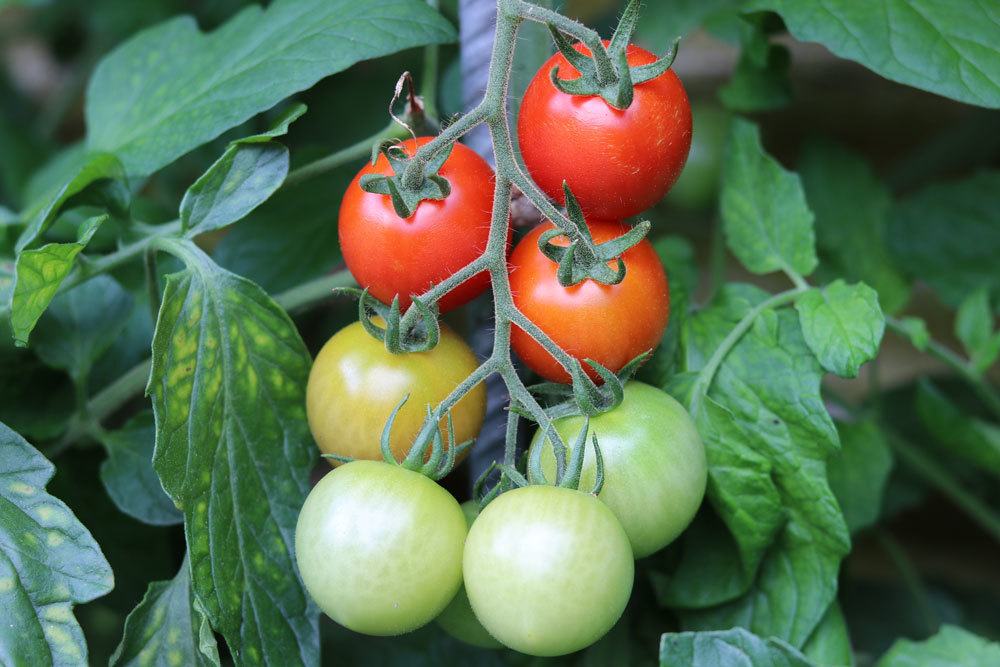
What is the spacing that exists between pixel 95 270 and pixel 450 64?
41cm

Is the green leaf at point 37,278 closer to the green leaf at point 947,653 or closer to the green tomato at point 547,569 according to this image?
the green tomato at point 547,569

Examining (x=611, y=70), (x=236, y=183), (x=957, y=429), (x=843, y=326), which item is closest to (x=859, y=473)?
(x=957, y=429)

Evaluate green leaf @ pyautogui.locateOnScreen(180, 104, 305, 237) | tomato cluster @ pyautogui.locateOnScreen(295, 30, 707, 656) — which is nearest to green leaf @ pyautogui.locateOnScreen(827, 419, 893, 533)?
tomato cluster @ pyautogui.locateOnScreen(295, 30, 707, 656)

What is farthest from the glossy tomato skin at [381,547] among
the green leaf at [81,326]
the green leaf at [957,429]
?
the green leaf at [957,429]

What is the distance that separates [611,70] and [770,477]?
0.96 feet

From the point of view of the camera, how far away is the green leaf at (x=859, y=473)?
0.77m

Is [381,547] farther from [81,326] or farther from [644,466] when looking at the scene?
[81,326]

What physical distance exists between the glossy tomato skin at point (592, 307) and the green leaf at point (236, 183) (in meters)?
0.17

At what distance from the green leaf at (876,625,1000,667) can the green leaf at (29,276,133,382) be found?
66cm

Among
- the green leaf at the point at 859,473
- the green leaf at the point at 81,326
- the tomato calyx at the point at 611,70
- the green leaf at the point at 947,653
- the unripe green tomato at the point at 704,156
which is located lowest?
the green leaf at the point at 947,653

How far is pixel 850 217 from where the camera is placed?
37.9 inches

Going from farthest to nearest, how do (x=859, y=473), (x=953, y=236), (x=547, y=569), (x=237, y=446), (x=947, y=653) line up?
(x=953, y=236)
(x=859, y=473)
(x=947, y=653)
(x=237, y=446)
(x=547, y=569)

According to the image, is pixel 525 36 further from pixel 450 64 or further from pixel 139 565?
pixel 139 565

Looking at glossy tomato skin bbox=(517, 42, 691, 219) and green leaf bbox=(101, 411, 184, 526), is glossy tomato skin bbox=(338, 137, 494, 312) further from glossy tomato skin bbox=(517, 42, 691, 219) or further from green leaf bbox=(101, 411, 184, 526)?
green leaf bbox=(101, 411, 184, 526)
